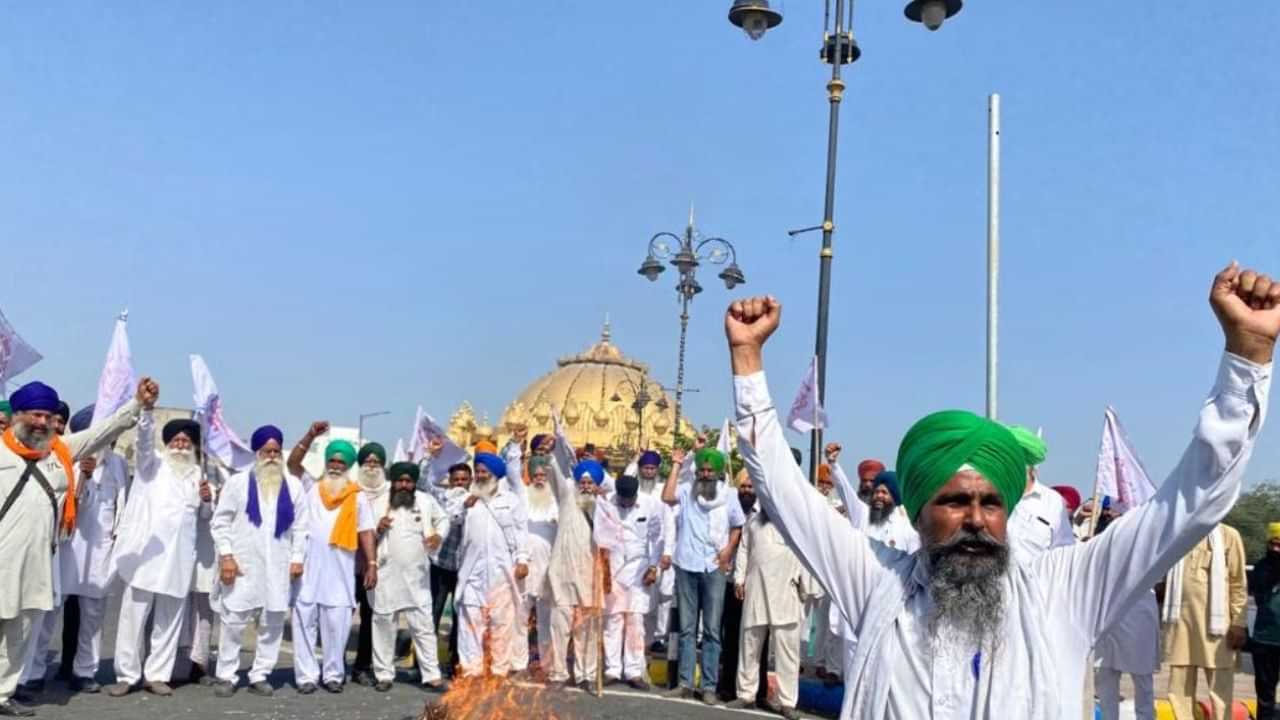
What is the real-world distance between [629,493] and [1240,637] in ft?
17.2

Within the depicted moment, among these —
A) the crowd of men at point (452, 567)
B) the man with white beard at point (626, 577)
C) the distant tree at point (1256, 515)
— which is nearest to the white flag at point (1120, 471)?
the crowd of men at point (452, 567)

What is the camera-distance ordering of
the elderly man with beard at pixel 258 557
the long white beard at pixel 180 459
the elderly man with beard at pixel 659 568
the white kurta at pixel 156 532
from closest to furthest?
the white kurta at pixel 156 532 < the elderly man with beard at pixel 258 557 < the long white beard at pixel 180 459 < the elderly man with beard at pixel 659 568

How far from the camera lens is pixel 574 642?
10.2m

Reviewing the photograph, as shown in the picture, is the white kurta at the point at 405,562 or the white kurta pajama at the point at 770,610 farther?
the white kurta at the point at 405,562

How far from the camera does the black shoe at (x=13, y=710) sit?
7.54 meters

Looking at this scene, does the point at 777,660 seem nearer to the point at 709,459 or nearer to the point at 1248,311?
the point at 709,459

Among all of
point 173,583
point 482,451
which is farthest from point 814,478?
point 173,583

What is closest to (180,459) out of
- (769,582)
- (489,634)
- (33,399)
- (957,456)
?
(33,399)

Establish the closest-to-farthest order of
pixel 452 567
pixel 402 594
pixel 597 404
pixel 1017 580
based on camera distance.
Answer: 1. pixel 1017 580
2. pixel 402 594
3. pixel 452 567
4. pixel 597 404

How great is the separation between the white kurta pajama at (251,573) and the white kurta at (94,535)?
2.68 feet

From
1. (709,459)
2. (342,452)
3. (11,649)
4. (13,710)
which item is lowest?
(13,710)

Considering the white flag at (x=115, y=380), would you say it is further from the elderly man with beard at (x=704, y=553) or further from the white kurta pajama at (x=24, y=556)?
the elderly man with beard at (x=704, y=553)

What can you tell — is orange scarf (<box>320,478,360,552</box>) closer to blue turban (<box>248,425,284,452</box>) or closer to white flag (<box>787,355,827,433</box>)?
blue turban (<box>248,425,284,452</box>)

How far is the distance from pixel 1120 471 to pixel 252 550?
669cm
